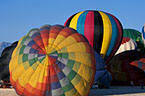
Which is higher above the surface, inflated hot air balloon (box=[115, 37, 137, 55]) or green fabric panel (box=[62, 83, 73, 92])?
inflated hot air balloon (box=[115, 37, 137, 55])

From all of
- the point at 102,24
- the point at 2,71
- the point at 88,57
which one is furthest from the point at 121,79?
the point at 88,57

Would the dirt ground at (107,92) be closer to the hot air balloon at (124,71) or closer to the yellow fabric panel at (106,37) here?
the yellow fabric panel at (106,37)

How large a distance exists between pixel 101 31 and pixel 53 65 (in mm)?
11647

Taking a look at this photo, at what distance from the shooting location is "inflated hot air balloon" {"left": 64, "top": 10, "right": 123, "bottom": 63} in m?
24.6

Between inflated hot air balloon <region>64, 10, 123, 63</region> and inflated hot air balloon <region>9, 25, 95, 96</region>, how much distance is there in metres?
9.71

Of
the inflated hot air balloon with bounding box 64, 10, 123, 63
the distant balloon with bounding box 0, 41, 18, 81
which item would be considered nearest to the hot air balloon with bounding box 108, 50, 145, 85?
the inflated hot air balloon with bounding box 64, 10, 123, 63

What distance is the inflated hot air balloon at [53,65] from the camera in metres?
13.7

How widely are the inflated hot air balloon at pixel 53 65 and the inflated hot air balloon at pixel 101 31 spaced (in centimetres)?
971

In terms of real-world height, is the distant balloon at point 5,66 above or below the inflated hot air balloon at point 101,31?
below

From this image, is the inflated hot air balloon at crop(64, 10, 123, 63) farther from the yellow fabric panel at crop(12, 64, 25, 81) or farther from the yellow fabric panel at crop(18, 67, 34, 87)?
the yellow fabric panel at crop(18, 67, 34, 87)

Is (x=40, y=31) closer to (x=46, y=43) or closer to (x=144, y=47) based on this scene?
(x=46, y=43)

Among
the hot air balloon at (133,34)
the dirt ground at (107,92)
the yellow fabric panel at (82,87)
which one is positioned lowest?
the dirt ground at (107,92)

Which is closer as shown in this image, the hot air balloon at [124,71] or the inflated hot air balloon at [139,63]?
the hot air balloon at [124,71]

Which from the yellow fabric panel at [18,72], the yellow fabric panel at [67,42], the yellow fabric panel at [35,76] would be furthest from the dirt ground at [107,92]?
the yellow fabric panel at [67,42]
